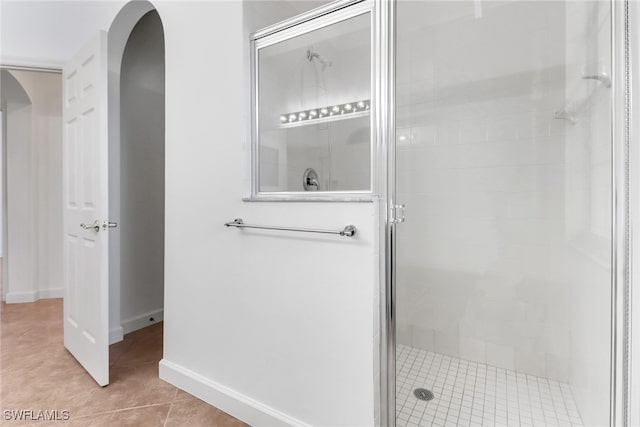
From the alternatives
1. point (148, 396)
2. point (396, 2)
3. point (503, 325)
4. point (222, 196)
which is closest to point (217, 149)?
point (222, 196)

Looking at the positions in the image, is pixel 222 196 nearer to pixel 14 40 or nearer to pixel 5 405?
pixel 5 405

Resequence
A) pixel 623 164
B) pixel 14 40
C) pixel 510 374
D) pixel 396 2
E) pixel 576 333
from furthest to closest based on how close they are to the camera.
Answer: pixel 14 40 < pixel 510 374 < pixel 576 333 < pixel 396 2 < pixel 623 164

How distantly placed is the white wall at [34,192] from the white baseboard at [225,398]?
251cm

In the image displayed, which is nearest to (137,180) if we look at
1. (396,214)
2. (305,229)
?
(305,229)

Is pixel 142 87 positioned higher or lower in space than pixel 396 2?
higher

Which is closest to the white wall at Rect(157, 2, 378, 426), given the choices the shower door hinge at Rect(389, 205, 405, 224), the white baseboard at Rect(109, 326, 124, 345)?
the shower door hinge at Rect(389, 205, 405, 224)

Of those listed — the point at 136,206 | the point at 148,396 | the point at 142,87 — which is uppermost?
the point at 142,87

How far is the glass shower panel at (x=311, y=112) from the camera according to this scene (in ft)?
4.96

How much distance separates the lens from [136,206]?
2674mm

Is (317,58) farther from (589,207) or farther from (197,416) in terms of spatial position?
(197,416)

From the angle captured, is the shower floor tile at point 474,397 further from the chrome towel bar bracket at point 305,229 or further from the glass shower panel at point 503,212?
the chrome towel bar bracket at point 305,229

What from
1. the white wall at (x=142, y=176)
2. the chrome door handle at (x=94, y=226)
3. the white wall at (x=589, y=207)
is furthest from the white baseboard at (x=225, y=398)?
the white wall at (x=589, y=207)

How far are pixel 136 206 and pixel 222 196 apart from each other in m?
1.44

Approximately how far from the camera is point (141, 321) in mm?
2688
